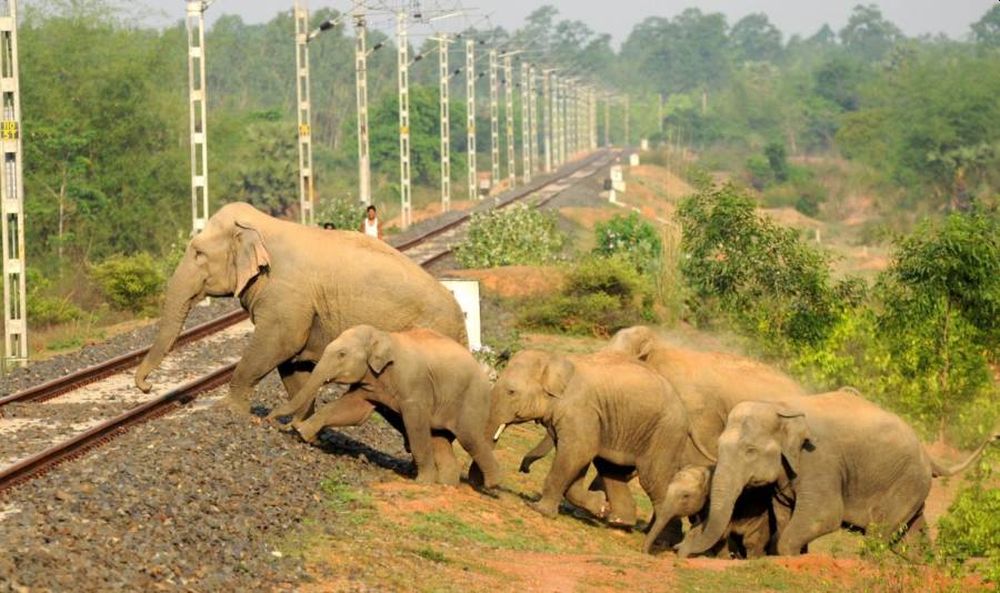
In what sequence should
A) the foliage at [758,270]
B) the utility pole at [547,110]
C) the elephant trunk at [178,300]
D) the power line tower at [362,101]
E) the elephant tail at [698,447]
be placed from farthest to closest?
1. the utility pole at [547,110]
2. the power line tower at [362,101]
3. the foliage at [758,270]
4. the elephant trunk at [178,300]
5. the elephant tail at [698,447]

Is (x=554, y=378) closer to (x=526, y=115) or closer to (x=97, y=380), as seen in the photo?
(x=97, y=380)

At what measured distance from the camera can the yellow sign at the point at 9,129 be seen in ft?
84.2

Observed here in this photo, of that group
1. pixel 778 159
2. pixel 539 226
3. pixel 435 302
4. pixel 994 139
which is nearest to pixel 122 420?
pixel 435 302

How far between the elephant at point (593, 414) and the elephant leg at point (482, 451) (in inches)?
6.9

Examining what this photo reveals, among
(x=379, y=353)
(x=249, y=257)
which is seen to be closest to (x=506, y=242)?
(x=249, y=257)

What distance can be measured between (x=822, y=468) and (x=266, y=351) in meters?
5.46

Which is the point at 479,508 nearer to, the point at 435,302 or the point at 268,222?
the point at 435,302

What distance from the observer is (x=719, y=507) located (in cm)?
1479

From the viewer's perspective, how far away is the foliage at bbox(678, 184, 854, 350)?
2852 centimetres

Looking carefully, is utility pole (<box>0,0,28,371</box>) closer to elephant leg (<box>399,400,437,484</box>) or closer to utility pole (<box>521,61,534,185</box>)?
elephant leg (<box>399,400,437,484</box>)

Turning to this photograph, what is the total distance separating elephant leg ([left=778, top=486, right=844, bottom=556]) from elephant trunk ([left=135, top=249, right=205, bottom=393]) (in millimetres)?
6537

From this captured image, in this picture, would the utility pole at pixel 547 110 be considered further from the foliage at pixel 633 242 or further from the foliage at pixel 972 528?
the foliage at pixel 972 528

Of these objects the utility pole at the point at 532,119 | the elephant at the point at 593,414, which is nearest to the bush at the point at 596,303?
the elephant at the point at 593,414

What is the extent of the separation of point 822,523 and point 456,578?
4.04 meters
